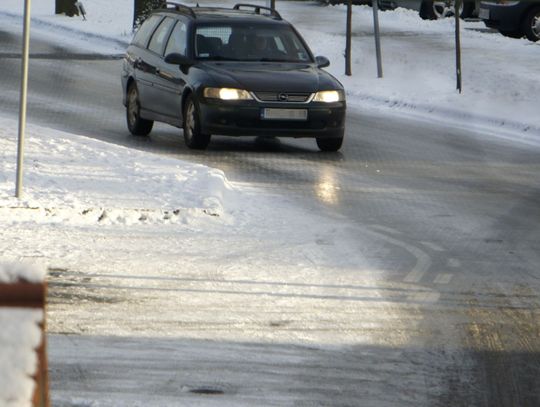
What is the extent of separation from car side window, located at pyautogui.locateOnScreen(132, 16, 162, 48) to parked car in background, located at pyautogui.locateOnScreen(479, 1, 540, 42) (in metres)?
11.9

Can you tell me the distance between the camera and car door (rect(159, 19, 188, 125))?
Answer: 55.9 feet

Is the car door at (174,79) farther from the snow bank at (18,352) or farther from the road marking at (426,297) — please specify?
the snow bank at (18,352)

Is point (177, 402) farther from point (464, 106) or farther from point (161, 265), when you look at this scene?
point (464, 106)

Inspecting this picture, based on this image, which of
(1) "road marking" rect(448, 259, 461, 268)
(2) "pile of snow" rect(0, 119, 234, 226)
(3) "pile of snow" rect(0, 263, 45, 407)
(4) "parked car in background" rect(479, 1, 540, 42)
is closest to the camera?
(3) "pile of snow" rect(0, 263, 45, 407)

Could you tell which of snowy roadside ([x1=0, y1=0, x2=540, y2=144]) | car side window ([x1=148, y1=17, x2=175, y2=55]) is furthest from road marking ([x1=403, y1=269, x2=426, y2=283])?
snowy roadside ([x1=0, y1=0, x2=540, y2=144])

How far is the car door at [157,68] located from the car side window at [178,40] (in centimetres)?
10

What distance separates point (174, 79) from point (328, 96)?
187cm

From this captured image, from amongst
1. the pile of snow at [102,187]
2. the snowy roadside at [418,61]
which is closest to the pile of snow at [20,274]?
the pile of snow at [102,187]

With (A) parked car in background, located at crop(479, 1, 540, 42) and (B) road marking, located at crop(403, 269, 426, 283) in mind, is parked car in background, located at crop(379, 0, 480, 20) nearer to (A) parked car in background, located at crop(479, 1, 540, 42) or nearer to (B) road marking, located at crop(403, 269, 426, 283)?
(A) parked car in background, located at crop(479, 1, 540, 42)

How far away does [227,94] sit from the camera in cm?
1631

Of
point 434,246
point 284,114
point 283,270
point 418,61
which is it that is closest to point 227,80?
point 284,114

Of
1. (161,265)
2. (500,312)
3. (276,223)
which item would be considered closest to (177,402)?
(500,312)

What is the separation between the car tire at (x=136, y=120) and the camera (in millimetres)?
17984

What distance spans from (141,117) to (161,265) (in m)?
8.23
